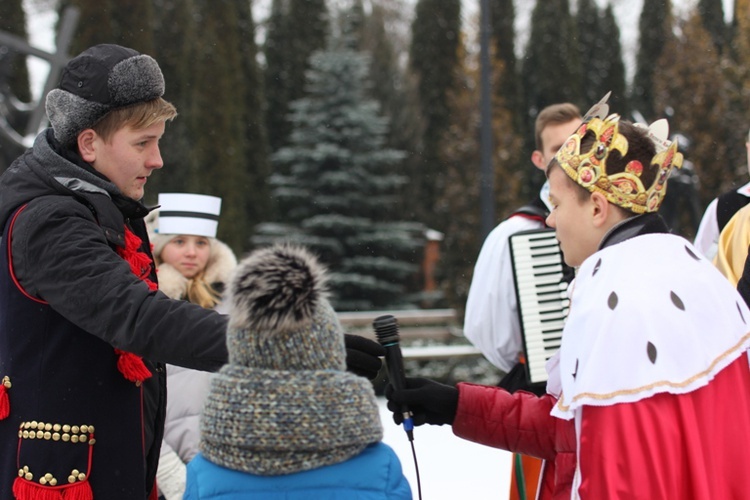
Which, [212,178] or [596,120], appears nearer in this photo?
[596,120]

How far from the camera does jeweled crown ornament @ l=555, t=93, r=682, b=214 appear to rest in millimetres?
2098

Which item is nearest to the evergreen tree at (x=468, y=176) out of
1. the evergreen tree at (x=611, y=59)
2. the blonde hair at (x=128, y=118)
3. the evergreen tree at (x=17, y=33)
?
the evergreen tree at (x=611, y=59)

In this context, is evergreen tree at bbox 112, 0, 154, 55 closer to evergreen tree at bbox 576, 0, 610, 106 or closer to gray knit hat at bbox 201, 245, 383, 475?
evergreen tree at bbox 576, 0, 610, 106

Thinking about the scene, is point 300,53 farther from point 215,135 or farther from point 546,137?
point 546,137

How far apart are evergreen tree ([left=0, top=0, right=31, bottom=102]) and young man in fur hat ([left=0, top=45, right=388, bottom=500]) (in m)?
13.8

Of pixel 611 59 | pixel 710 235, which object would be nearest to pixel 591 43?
pixel 611 59

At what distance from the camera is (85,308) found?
194 cm

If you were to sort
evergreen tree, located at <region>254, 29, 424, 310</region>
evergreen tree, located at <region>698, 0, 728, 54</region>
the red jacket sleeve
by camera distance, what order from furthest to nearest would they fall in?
evergreen tree, located at <region>698, 0, 728, 54</region> < evergreen tree, located at <region>254, 29, 424, 310</region> < the red jacket sleeve

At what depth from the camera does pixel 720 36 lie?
63.3 ft

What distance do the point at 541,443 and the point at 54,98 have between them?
154cm

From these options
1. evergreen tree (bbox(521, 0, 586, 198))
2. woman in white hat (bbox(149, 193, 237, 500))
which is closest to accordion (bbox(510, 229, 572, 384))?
woman in white hat (bbox(149, 193, 237, 500))

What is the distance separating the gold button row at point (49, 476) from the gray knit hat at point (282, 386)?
1.91 feet

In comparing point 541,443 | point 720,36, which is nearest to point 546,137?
point 541,443

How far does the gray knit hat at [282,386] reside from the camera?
1.52 meters
